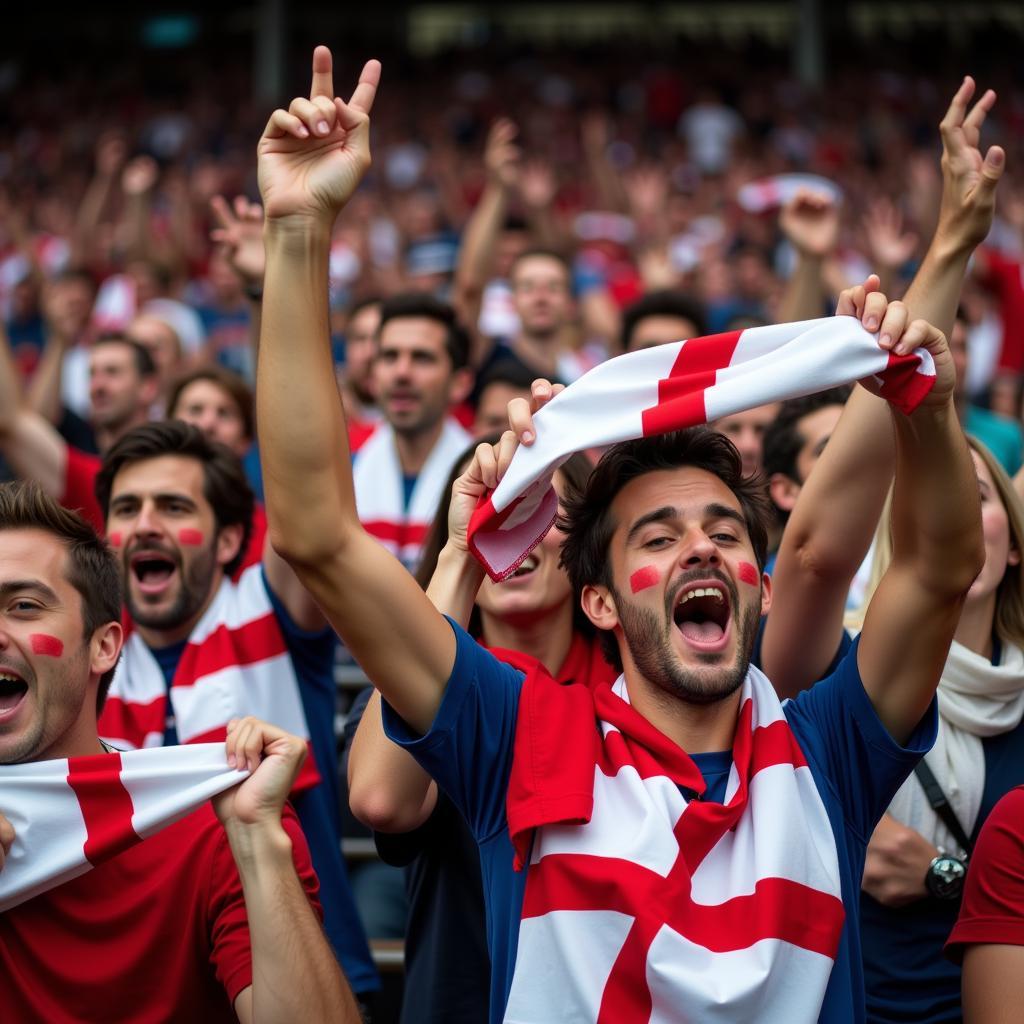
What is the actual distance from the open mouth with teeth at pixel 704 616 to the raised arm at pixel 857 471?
246 mm

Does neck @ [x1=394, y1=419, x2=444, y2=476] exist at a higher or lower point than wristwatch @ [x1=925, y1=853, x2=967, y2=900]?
higher

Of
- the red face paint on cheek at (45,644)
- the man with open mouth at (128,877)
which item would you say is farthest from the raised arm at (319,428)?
the red face paint on cheek at (45,644)

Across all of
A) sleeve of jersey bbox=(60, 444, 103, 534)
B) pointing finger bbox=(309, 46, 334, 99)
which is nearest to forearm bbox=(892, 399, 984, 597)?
pointing finger bbox=(309, 46, 334, 99)

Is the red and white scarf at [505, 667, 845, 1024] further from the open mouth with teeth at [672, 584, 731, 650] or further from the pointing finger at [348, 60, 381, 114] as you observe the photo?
the pointing finger at [348, 60, 381, 114]

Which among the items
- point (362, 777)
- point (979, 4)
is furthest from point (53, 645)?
point (979, 4)

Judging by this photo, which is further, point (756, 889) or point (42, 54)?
point (42, 54)

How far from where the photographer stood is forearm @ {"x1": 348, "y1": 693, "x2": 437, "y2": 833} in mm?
2387

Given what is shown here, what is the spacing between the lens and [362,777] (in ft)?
7.88

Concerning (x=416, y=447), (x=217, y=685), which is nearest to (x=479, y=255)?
(x=416, y=447)

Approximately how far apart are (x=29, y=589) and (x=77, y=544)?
15 centimetres

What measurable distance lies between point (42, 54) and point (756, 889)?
66.8 ft

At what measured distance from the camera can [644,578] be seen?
2340mm

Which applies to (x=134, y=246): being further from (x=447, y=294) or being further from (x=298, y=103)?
(x=298, y=103)

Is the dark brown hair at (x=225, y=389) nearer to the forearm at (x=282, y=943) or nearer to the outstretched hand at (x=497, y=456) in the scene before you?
the outstretched hand at (x=497, y=456)
